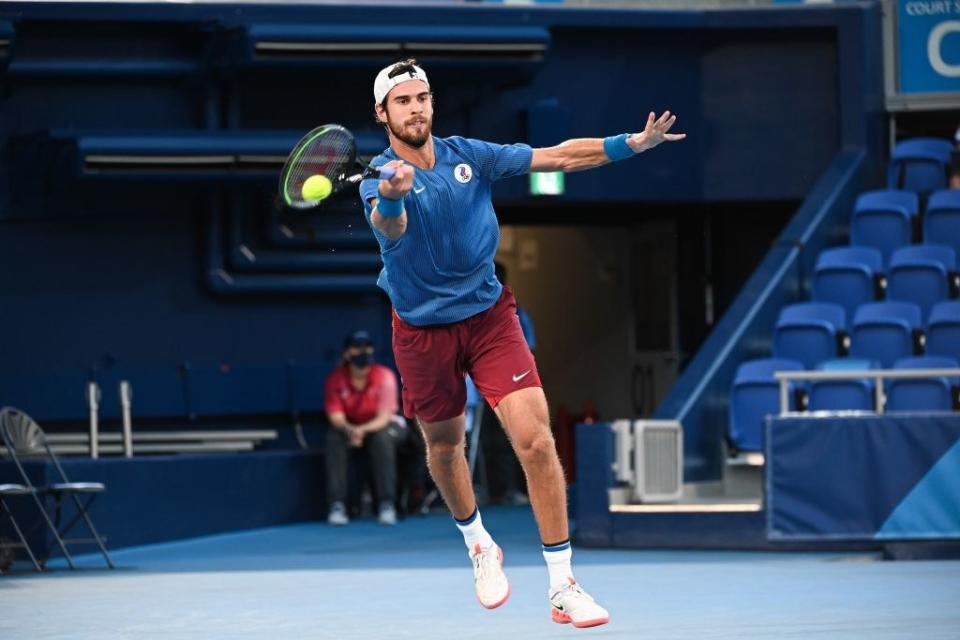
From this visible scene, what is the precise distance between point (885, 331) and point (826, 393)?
110 cm

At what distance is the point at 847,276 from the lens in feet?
53.2

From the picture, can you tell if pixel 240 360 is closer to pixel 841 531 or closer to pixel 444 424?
pixel 841 531

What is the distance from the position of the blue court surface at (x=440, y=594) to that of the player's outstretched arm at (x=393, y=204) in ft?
7.08

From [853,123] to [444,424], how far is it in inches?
426

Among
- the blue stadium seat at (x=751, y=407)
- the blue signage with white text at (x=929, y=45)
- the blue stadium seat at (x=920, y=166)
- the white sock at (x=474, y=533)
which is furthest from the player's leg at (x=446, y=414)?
the blue signage with white text at (x=929, y=45)

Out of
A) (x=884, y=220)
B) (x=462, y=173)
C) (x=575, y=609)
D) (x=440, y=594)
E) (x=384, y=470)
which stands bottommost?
(x=440, y=594)

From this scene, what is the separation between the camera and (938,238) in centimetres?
1656

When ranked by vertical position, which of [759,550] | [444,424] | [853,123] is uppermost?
[853,123]

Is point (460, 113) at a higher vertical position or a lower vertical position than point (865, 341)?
higher

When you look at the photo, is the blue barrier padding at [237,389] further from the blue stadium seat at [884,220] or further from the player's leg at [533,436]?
the player's leg at [533,436]

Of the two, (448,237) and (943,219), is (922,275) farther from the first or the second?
(448,237)

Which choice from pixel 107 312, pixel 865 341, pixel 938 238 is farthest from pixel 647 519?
pixel 107 312

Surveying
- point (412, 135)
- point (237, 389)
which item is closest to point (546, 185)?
point (237, 389)

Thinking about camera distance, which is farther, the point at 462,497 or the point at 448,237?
the point at 462,497
